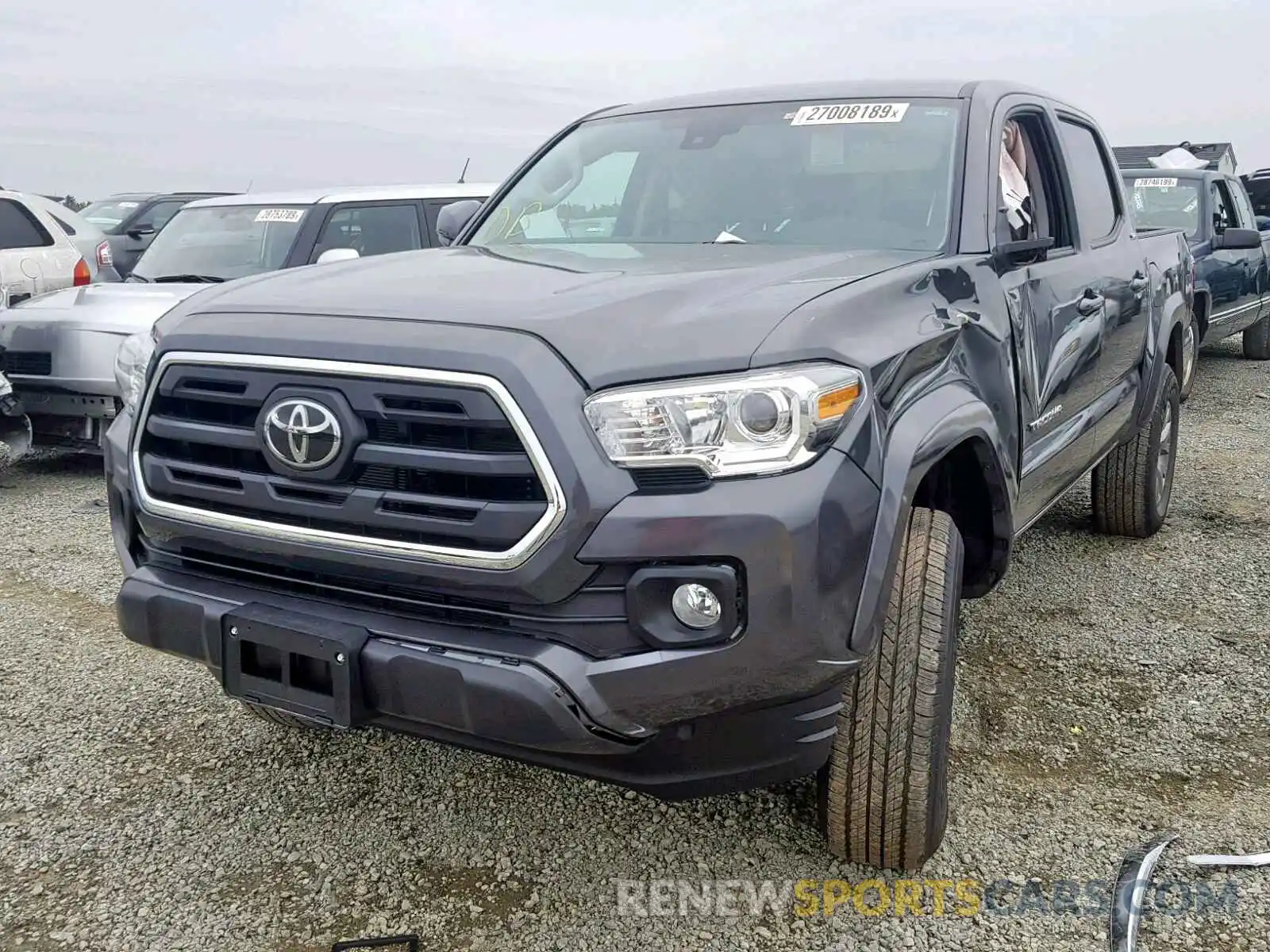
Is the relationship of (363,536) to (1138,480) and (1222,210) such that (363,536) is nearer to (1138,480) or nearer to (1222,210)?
(1138,480)

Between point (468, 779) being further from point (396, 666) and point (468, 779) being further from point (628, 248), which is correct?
point (628, 248)

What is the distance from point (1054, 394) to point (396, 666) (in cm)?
210

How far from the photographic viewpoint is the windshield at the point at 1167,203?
8.82 m

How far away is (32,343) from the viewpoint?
6.16m

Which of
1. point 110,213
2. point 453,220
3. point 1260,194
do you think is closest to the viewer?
point 453,220

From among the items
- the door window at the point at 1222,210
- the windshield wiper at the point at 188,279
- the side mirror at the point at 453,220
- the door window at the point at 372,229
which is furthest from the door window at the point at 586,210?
the door window at the point at 1222,210

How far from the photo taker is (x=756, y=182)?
10.6ft

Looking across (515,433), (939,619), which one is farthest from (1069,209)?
(515,433)

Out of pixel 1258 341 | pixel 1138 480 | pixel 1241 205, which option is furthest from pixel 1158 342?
pixel 1258 341

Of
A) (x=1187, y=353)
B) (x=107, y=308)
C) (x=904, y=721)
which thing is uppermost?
(x=107, y=308)

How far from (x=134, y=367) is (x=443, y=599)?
1142 millimetres

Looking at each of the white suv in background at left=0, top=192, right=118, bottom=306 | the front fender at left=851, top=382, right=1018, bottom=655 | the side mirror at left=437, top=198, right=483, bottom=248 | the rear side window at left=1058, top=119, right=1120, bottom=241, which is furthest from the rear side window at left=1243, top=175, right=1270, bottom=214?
the front fender at left=851, top=382, right=1018, bottom=655

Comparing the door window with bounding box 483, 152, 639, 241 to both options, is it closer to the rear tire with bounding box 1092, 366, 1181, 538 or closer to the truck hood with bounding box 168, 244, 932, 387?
the truck hood with bounding box 168, 244, 932, 387

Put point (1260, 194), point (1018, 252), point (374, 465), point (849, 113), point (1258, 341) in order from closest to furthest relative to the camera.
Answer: point (374, 465) < point (1018, 252) < point (849, 113) < point (1258, 341) < point (1260, 194)
